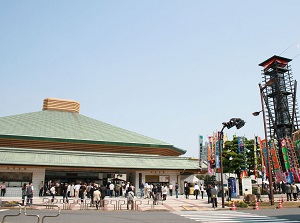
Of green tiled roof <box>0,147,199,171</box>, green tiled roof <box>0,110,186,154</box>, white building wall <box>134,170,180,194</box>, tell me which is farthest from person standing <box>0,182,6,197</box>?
white building wall <box>134,170,180,194</box>

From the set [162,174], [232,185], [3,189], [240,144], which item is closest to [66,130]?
[3,189]

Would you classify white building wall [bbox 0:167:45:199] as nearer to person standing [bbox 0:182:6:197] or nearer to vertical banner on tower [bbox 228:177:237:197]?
person standing [bbox 0:182:6:197]

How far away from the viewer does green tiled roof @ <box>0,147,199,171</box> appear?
27.1 m

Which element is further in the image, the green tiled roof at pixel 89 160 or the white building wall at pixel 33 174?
the green tiled roof at pixel 89 160

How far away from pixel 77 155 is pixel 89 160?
1.68 m

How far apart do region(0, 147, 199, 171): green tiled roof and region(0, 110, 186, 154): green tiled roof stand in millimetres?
2022

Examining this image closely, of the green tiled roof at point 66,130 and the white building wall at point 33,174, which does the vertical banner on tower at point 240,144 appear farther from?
the white building wall at point 33,174

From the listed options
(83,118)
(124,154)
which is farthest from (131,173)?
(83,118)

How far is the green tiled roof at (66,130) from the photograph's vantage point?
31.6m

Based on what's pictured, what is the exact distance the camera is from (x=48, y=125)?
116 feet

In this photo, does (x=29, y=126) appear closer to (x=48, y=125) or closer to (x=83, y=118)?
(x=48, y=125)

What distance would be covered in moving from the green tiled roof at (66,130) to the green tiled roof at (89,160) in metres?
2.02

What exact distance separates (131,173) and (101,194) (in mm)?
12465

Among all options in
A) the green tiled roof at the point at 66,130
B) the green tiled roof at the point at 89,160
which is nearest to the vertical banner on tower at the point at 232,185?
the green tiled roof at the point at 89,160
